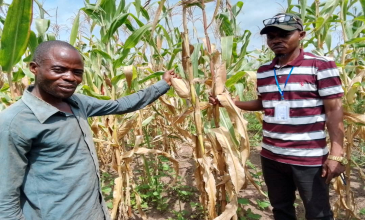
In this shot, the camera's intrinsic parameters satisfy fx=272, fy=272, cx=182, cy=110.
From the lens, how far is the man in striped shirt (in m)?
1.55

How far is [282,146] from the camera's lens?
1693 mm

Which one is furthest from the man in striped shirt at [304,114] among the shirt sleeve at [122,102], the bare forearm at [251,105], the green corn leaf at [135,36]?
the green corn leaf at [135,36]

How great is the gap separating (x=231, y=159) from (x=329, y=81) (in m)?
0.71

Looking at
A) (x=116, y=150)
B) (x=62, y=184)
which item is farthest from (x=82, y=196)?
(x=116, y=150)

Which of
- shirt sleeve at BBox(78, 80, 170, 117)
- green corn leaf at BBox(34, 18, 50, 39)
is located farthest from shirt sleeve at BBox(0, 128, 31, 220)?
green corn leaf at BBox(34, 18, 50, 39)

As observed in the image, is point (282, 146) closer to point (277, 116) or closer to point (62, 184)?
A: point (277, 116)

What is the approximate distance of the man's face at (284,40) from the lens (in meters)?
1.61

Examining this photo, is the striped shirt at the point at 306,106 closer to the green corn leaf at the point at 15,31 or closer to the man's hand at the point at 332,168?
the man's hand at the point at 332,168

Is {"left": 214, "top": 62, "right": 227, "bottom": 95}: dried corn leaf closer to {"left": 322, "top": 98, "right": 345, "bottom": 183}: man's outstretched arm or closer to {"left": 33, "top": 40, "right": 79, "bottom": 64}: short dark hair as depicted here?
{"left": 322, "top": 98, "right": 345, "bottom": 183}: man's outstretched arm

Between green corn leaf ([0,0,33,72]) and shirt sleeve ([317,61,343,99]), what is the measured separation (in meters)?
1.57

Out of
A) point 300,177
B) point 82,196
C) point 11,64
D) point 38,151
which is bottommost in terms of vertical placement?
point 300,177

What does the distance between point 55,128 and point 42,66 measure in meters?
0.27

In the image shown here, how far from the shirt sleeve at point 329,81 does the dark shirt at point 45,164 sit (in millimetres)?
1304

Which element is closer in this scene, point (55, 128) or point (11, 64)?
point (55, 128)
